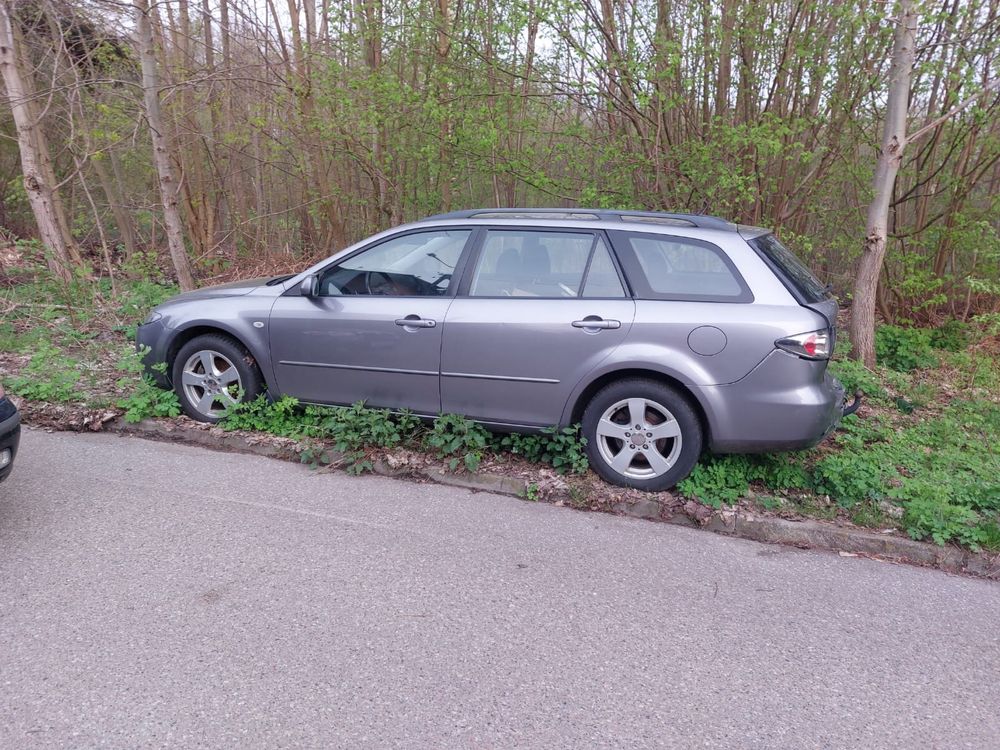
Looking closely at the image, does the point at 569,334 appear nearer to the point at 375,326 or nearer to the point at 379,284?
the point at 375,326

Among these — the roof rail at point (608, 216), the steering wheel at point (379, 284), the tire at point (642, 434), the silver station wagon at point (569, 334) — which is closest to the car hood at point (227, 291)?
the silver station wagon at point (569, 334)

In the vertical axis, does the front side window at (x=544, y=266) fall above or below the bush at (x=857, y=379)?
above

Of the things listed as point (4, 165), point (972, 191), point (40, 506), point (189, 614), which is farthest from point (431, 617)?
point (4, 165)

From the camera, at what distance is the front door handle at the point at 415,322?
4.81 meters

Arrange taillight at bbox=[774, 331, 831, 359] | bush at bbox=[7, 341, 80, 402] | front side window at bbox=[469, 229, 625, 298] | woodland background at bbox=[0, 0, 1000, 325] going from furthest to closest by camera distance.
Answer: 1. woodland background at bbox=[0, 0, 1000, 325]
2. bush at bbox=[7, 341, 80, 402]
3. front side window at bbox=[469, 229, 625, 298]
4. taillight at bbox=[774, 331, 831, 359]

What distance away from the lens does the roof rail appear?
4.71 meters

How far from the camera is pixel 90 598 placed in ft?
10.7

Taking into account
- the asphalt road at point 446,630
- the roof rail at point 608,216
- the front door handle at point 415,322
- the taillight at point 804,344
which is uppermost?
the roof rail at point 608,216

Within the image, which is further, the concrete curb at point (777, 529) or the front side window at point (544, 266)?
the front side window at point (544, 266)

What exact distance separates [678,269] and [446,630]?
2628 mm

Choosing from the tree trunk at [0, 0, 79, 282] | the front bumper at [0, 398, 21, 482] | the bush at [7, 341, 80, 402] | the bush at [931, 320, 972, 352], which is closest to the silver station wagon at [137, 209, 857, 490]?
the bush at [7, 341, 80, 402]

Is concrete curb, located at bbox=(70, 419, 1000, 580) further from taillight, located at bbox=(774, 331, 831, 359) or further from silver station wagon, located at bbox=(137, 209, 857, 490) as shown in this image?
taillight, located at bbox=(774, 331, 831, 359)

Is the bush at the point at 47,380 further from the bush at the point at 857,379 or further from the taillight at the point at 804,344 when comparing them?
the bush at the point at 857,379

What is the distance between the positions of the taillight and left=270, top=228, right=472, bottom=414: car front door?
6.99 feet
